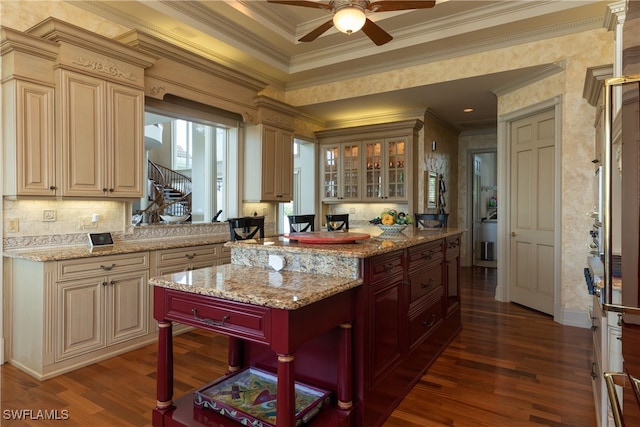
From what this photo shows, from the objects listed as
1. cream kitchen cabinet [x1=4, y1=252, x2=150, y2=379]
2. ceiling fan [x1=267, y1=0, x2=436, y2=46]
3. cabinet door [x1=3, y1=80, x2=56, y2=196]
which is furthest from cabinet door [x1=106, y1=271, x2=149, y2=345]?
ceiling fan [x1=267, y1=0, x2=436, y2=46]

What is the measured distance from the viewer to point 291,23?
4508mm

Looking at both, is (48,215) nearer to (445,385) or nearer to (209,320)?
(209,320)

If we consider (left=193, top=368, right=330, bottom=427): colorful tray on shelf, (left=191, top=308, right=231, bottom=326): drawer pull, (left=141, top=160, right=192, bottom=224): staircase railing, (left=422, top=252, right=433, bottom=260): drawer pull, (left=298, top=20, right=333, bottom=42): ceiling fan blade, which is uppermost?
(left=298, top=20, right=333, bottom=42): ceiling fan blade

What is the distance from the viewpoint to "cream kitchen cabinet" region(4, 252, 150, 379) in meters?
2.71

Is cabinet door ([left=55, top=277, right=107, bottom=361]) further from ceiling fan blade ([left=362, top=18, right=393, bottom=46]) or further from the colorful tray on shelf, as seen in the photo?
ceiling fan blade ([left=362, top=18, right=393, bottom=46])

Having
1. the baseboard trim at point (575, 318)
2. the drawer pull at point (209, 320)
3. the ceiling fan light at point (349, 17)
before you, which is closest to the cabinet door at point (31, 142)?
the drawer pull at point (209, 320)

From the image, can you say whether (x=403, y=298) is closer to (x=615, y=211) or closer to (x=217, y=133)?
(x=615, y=211)

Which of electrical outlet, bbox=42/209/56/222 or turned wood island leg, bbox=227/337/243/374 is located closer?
turned wood island leg, bbox=227/337/243/374

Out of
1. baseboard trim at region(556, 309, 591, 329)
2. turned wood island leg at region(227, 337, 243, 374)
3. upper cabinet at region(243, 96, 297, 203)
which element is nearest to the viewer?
turned wood island leg at region(227, 337, 243, 374)

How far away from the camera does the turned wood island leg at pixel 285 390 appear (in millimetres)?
1521

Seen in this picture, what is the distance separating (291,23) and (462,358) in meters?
4.07

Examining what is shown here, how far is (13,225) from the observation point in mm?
2945

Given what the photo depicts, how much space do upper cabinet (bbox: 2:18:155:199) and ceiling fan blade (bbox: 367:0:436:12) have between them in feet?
6.86

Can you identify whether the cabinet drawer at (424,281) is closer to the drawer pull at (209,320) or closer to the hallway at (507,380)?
the hallway at (507,380)
